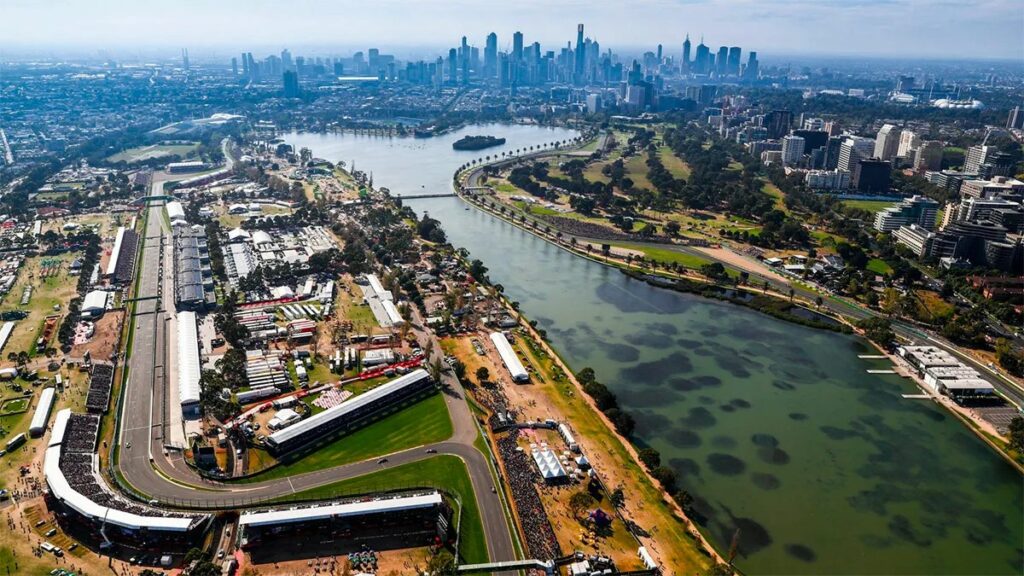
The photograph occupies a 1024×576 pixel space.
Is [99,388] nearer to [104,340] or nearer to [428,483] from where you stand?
[104,340]

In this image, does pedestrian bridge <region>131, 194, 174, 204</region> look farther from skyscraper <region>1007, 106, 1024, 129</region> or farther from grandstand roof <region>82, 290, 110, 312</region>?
skyscraper <region>1007, 106, 1024, 129</region>

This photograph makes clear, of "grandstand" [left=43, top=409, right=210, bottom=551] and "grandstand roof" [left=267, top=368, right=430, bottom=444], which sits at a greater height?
"grandstand roof" [left=267, top=368, right=430, bottom=444]

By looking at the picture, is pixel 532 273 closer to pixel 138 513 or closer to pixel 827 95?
pixel 138 513

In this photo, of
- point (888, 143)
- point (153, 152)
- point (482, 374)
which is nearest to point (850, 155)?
point (888, 143)

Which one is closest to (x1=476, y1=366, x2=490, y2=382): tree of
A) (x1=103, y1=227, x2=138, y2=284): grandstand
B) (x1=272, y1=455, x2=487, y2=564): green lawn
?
(x1=272, y1=455, x2=487, y2=564): green lawn

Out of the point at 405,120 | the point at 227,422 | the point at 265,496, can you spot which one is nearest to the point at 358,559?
the point at 265,496

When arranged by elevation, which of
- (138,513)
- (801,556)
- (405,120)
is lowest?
(801,556)

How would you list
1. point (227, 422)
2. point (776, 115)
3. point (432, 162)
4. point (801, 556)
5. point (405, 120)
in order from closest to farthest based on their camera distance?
point (801, 556) → point (227, 422) → point (432, 162) → point (776, 115) → point (405, 120)

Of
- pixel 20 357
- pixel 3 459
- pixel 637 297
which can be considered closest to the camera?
pixel 3 459
